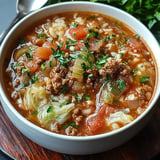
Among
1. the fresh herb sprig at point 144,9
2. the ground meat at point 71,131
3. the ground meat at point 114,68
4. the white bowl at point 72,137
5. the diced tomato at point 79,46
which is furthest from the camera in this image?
the fresh herb sprig at point 144,9

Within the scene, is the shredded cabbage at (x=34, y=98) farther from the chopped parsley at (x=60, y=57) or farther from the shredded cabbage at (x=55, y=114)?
the chopped parsley at (x=60, y=57)

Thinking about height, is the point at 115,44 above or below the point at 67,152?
above

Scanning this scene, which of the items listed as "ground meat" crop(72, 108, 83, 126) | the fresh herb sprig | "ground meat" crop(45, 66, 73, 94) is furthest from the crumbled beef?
the fresh herb sprig

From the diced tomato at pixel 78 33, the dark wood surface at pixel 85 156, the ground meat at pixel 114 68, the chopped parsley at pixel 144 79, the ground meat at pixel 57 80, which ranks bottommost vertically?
the dark wood surface at pixel 85 156

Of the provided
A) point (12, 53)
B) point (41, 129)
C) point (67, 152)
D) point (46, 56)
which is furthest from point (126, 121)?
point (12, 53)

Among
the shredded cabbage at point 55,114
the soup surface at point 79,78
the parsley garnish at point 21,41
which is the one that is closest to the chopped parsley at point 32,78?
the soup surface at point 79,78

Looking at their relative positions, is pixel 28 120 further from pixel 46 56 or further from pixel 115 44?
pixel 115 44

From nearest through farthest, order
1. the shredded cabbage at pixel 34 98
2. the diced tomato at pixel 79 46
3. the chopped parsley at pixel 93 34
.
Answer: the shredded cabbage at pixel 34 98 < the diced tomato at pixel 79 46 < the chopped parsley at pixel 93 34

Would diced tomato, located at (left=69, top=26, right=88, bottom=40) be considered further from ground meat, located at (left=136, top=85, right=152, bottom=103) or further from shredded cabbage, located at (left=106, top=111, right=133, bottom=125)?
shredded cabbage, located at (left=106, top=111, right=133, bottom=125)
